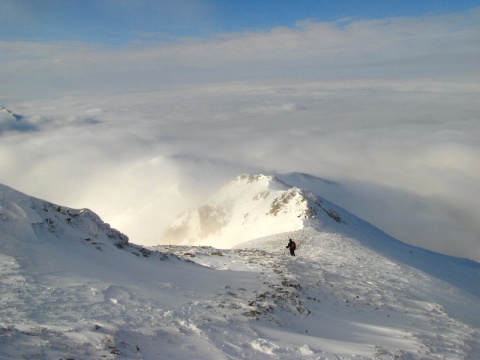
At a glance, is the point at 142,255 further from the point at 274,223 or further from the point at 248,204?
the point at 248,204

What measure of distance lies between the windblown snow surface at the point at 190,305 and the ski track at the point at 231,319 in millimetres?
48

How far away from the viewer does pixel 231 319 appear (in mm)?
12320

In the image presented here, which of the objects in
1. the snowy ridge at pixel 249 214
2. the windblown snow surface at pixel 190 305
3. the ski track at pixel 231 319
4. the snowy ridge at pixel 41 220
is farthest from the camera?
the snowy ridge at pixel 249 214

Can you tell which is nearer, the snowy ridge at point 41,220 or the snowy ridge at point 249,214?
the snowy ridge at point 41,220

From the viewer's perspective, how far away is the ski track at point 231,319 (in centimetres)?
902

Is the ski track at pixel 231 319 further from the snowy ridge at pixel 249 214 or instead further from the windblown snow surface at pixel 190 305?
the snowy ridge at pixel 249 214

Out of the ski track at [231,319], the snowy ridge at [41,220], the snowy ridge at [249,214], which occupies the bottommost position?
the ski track at [231,319]

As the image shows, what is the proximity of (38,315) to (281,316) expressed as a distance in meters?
7.96

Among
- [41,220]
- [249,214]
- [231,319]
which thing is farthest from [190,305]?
[249,214]

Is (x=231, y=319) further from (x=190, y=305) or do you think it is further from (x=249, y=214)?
(x=249, y=214)

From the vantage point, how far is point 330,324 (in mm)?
14641

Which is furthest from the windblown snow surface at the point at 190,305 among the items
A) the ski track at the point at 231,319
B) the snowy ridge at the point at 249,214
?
the snowy ridge at the point at 249,214

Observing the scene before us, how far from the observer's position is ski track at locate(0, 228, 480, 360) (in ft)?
29.6

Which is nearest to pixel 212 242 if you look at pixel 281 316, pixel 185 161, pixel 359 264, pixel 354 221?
pixel 354 221
